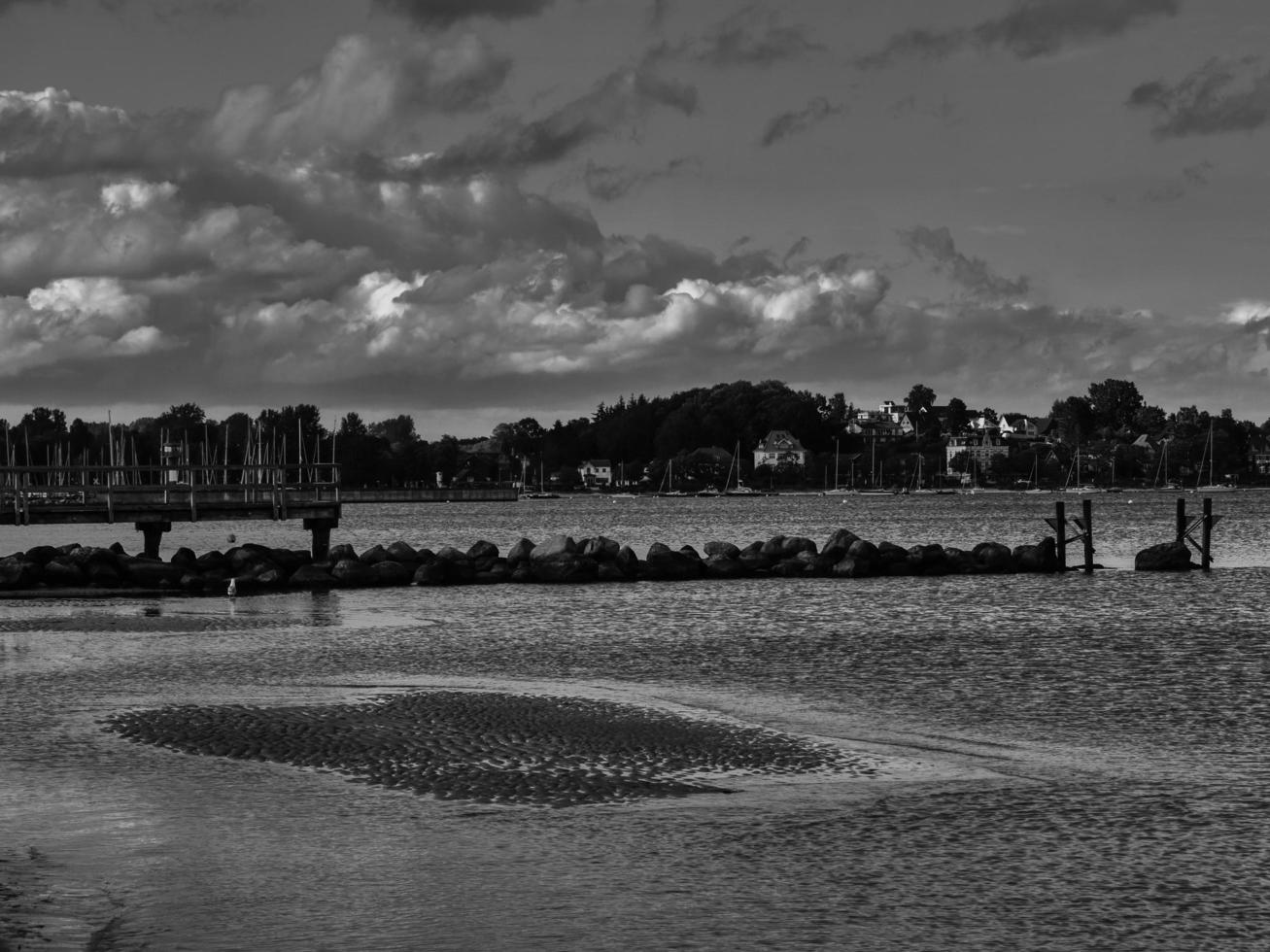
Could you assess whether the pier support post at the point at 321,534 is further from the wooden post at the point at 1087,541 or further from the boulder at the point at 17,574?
the wooden post at the point at 1087,541

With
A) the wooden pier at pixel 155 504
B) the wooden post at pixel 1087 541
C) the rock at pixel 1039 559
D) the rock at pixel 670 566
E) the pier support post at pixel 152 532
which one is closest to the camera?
the wooden pier at pixel 155 504

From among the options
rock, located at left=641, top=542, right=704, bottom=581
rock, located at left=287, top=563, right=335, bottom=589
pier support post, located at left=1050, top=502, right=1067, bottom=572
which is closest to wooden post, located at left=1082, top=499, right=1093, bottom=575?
pier support post, located at left=1050, top=502, right=1067, bottom=572

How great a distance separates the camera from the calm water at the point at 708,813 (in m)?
12.2

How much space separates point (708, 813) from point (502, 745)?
488 centimetres

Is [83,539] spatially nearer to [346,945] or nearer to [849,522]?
[849,522]

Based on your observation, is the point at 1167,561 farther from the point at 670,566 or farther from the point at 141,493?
the point at 141,493

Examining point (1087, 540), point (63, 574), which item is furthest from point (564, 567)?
point (1087, 540)

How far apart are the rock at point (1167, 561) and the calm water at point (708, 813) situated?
29.2m

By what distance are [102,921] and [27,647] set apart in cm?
2161

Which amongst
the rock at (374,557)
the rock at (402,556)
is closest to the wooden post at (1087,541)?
the rock at (402,556)

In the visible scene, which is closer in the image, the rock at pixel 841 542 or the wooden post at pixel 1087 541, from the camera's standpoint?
the rock at pixel 841 542

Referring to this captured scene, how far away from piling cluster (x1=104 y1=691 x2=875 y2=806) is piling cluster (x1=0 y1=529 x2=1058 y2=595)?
2682 centimetres

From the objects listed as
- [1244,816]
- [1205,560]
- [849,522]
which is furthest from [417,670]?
[849,522]

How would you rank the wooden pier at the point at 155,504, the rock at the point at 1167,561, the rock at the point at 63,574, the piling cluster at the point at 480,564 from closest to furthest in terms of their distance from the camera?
the rock at the point at 63,574 < the piling cluster at the point at 480,564 < the wooden pier at the point at 155,504 < the rock at the point at 1167,561
